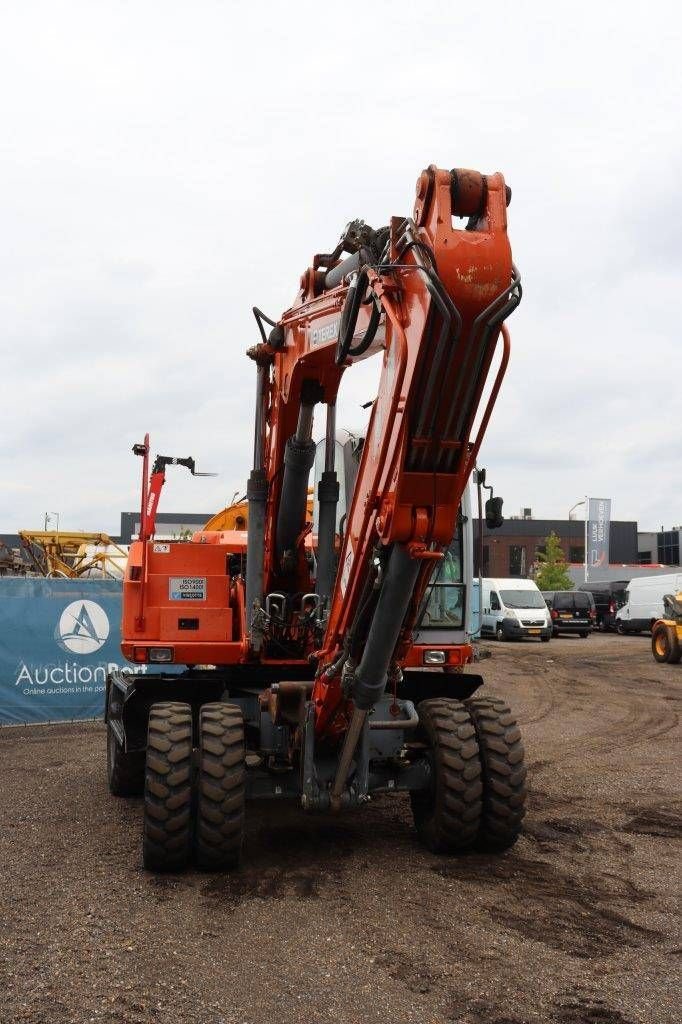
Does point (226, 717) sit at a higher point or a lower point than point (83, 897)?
higher

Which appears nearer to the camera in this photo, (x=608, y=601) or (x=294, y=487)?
(x=294, y=487)

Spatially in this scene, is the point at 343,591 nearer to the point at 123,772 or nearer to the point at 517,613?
the point at 123,772

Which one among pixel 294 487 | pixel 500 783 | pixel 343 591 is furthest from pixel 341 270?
pixel 500 783

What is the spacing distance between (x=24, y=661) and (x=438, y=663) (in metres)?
7.72

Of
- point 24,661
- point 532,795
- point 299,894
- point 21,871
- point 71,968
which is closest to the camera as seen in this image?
point 71,968

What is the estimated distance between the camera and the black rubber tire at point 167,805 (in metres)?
6.46

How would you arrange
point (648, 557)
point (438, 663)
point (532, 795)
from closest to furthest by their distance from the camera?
point (438, 663)
point (532, 795)
point (648, 557)

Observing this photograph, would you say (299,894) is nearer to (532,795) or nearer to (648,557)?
(532,795)

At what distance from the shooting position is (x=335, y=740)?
680 centimetres

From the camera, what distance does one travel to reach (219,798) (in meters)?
6.50

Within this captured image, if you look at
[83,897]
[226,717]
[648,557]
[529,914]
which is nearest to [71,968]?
[83,897]

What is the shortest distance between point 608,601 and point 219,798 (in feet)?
122

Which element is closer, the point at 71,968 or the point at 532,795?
the point at 71,968

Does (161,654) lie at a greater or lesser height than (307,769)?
greater
